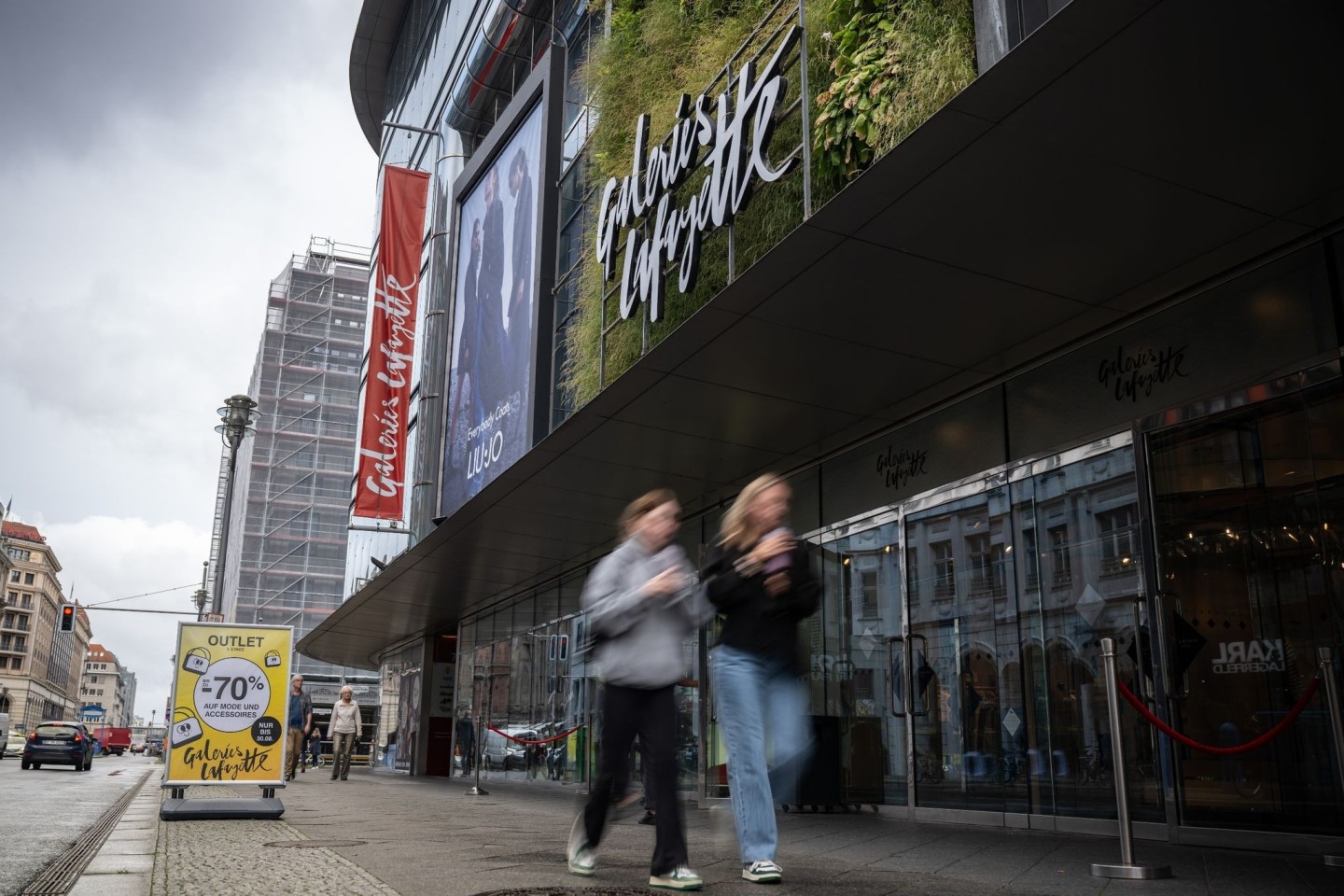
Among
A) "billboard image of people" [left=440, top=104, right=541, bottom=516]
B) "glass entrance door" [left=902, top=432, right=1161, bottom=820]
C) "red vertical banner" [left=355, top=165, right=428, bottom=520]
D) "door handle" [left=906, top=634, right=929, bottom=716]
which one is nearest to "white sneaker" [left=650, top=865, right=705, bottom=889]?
"glass entrance door" [left=902, top=432, right=1161, bottom=820]

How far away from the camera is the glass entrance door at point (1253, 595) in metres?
6.72

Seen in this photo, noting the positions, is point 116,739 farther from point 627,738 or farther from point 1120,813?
point 1120,813

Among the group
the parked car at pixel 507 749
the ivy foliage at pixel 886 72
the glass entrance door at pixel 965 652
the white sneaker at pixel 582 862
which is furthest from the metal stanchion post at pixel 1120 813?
the parked car at pixel 507 749

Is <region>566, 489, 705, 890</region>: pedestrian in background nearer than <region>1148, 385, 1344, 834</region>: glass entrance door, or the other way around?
<region>566, 489, 705, 890</region>: pedestrian in background

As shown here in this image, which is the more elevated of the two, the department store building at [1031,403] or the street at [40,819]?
the department store building at [1031,403]

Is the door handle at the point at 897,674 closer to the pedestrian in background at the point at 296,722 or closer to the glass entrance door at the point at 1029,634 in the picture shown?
the glass entrance door at the point at 1029,634

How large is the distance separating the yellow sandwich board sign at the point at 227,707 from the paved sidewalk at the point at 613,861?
51 centimetres

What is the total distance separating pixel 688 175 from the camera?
965cm

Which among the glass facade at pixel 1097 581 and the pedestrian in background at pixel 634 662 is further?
the glass facade at pixel 1097 581

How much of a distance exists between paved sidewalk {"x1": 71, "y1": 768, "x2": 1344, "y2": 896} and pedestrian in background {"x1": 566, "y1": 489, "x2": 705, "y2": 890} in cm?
38

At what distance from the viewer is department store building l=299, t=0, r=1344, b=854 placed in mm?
5512

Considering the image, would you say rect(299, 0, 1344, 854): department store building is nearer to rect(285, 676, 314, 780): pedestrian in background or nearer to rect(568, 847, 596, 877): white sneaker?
rect(568, 847, 596, 877): white sneaker

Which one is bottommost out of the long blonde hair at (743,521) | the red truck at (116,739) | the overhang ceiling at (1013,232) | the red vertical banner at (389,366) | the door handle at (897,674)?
the red truck at (116,739)

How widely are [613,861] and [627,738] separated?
1238 millimetres
